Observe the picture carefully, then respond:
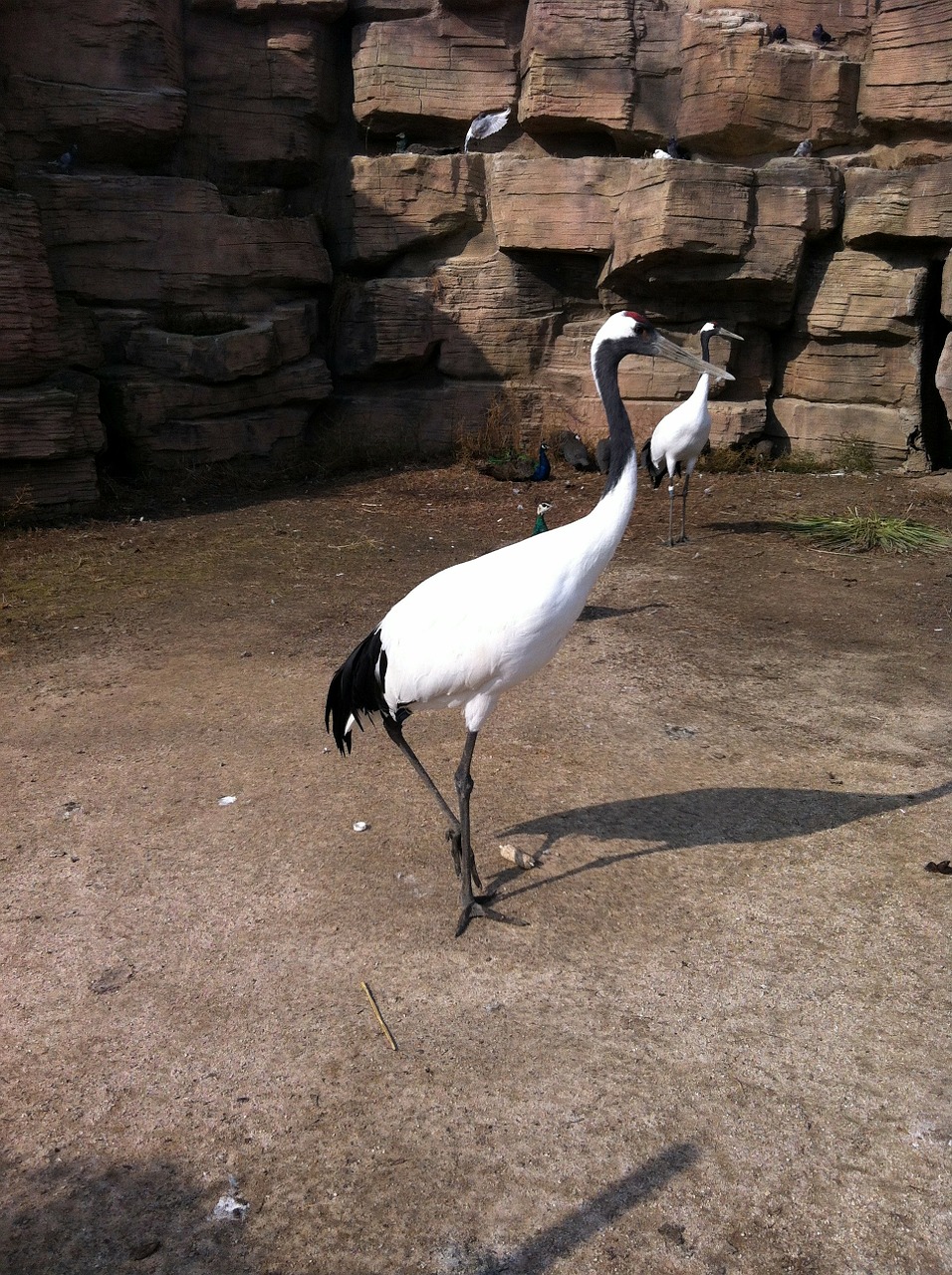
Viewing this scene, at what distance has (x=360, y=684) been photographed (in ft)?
12.9

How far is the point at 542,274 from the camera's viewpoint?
40.2 ft

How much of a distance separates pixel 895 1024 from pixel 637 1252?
3.87 feet

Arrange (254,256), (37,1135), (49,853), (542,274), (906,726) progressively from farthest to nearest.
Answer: (542,274)
(254,256)
(906,726)
(49,853)
(37,1135)

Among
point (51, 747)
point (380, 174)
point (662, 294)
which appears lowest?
point (51, 747)

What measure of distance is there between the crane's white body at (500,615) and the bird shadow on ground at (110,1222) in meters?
1.76

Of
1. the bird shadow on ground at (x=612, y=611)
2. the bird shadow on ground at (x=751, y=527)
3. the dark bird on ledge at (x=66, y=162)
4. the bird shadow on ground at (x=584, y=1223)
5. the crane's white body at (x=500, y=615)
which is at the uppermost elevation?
the dark bird on ledge at (x=66, y=162)

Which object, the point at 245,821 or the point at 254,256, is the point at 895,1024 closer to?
the point at 245,821

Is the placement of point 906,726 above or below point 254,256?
below

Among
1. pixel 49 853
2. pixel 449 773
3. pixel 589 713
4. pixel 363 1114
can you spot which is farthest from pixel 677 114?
pixel 363 1114

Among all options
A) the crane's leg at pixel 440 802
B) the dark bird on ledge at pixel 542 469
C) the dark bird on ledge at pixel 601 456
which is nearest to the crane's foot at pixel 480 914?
the crane's leg at pixel 440 802

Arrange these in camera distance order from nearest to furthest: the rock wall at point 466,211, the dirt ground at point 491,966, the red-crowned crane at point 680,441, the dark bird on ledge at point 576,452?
the dirt ground at point 491,966
the red-crowned crane at point 680,441
the rock wall at point 466,211
the dark bird on ledge at point 576,452

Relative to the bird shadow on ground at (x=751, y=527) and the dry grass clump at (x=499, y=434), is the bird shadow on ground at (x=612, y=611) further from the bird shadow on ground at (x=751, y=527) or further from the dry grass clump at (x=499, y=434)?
the dry grass clump at (x=499, y=434)

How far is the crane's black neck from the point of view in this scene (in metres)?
3.62

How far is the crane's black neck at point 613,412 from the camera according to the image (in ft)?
11.9
